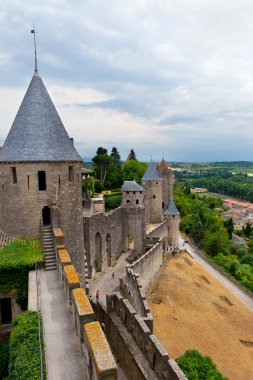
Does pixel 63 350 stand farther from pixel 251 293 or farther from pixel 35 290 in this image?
pixel 251 293

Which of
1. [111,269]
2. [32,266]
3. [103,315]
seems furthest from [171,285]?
[32,266]

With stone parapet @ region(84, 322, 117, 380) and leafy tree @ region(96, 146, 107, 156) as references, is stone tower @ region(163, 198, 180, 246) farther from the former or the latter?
stone parapet @ region(84, 322, 117, 380)

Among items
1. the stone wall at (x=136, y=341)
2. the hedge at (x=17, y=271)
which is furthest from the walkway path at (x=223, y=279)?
the hedge at (x=17, y=271)

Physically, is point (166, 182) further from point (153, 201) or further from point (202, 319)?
point (202, 319)

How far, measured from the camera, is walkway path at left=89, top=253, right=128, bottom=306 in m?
26.9

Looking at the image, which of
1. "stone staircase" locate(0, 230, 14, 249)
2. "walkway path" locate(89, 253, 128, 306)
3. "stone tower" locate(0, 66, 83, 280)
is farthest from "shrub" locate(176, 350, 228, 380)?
"stone staircase" locate(0, 230, 14, 249)

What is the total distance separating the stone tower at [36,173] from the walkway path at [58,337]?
4088 mm

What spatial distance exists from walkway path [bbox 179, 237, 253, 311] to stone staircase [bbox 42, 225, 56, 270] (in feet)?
98.1

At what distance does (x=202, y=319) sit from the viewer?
3186 centimetres

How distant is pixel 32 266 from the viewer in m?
15.0

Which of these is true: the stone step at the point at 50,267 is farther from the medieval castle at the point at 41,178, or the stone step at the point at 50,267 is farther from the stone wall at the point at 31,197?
the stone wall at the point at 31,197

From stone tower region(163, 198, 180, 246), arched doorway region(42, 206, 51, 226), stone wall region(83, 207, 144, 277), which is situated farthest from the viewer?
stone tower region(163, 198, 180, 246)

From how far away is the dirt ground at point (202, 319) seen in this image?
85.6 feet

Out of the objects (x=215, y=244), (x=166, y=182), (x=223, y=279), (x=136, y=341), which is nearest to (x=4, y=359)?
(x=136, y=341)
